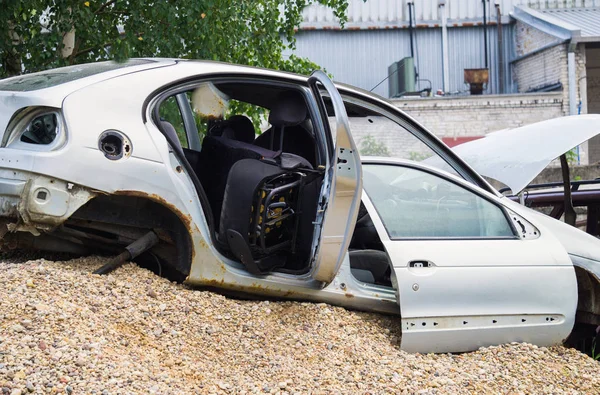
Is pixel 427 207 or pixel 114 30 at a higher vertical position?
pixel 114 30

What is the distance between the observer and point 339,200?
14.4 ft

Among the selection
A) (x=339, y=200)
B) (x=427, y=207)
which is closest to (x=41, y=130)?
(x=339, y=200)

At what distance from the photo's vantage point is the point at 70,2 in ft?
27.4

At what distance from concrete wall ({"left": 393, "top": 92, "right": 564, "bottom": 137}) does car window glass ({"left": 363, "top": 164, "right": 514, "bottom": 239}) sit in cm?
1465

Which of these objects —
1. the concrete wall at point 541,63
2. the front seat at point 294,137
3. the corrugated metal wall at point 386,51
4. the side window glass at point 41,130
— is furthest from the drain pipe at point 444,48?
the side window glass at point 41,130

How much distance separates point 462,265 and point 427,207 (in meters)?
0.45

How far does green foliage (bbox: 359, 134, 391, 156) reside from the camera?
5.11 meters

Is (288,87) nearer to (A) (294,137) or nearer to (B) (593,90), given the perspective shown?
(A) (294,137)

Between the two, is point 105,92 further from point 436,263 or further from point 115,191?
point 436,263

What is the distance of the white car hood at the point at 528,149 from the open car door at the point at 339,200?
1394 millimetres

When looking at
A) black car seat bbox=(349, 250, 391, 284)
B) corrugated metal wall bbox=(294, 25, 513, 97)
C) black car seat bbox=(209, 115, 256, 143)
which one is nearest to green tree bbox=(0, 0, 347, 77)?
black car seat bbox=(209, 115, 256, 143)

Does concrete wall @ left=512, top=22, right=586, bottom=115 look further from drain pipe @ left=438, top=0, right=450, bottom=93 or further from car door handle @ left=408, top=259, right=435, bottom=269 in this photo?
car door handle @ left=408, top=259, right=435, bottom=269

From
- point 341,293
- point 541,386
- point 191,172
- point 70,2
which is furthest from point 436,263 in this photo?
point 70,2

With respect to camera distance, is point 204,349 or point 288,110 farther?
point 288,110
